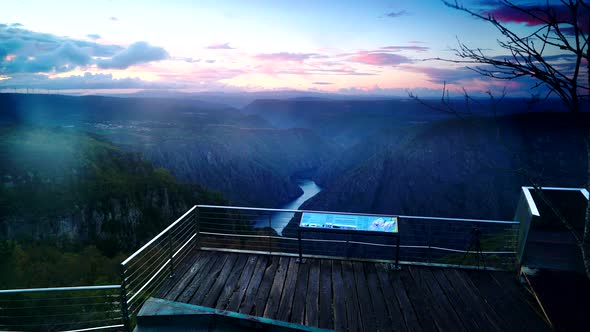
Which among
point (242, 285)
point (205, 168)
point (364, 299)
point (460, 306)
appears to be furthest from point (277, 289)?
point (205, 168)

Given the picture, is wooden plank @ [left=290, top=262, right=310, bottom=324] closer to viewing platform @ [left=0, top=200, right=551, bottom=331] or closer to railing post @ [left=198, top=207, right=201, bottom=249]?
viewing platform @ [left=0, top=200, right=551, bottom=331]

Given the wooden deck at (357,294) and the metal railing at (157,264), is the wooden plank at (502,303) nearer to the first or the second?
the wooden deck at (357,294)

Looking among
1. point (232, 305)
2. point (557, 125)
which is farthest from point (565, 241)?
point (557, 125)

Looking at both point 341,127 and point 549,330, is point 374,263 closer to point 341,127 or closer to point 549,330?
point 549,330

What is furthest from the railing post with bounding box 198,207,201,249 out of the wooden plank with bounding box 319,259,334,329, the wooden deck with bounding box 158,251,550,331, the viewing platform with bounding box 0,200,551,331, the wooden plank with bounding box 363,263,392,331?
the wooden plank with bounding box 363,263,392,331

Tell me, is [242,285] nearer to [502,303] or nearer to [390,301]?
[390,301]

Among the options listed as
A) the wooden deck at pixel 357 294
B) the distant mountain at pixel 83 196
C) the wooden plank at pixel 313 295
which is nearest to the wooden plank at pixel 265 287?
the wooden deck at pixel 357 294
